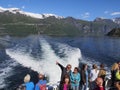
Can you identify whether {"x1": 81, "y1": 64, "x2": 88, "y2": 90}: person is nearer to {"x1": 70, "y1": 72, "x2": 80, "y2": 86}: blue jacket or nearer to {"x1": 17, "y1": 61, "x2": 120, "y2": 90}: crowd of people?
{"x1": 17, "y1": 61, "x2": 120, "y2": 90}: crowd of people

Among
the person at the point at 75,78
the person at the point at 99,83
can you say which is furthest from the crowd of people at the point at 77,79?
the person at the point at 99,83

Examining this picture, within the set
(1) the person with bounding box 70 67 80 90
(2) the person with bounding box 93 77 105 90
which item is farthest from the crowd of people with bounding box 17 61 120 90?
(2) the person with bounding box 93 77 105 90

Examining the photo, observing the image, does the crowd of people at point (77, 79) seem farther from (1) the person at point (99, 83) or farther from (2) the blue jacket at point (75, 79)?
(1) the person at point (99, 83)

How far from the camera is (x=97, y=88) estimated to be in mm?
9258

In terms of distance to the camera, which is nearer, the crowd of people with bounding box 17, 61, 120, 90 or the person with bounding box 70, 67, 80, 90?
the crowd of people with bounding box 17, 61, 120, 90

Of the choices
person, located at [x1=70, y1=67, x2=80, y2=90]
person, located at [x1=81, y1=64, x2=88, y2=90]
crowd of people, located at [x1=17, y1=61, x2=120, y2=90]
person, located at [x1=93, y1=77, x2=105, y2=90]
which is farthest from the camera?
person, located at [x1=81, y1=64, x2=88, y2=90]

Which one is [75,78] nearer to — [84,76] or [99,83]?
[84,76]

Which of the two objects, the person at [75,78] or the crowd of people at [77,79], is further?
the person at [75,78]

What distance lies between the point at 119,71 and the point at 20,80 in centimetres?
1290

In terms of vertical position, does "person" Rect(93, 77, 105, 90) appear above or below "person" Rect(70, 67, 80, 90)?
above

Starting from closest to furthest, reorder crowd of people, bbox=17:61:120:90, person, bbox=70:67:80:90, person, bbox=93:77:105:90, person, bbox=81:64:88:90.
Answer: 1. person, bbox=93:77:105:90
2. crowd of people, bbox=17:61:120:90
3. person, bbox=70:67:80:90
4. person, bbox=81:64:88:90

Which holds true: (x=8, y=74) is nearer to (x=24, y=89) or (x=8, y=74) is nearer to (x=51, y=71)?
(x=51, y=71)

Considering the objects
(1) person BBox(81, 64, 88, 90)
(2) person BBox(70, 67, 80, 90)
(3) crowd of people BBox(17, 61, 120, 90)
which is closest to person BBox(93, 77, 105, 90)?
(3) crowd of people BBox(17, 61, 120, 90)

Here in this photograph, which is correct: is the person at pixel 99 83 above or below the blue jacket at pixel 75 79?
above
